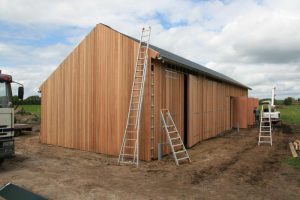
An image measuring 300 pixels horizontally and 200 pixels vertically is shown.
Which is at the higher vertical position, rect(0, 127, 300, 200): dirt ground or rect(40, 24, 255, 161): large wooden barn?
rect(40, 24, 255, 161): large wooden barn

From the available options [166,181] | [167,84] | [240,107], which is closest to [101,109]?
[167,84]

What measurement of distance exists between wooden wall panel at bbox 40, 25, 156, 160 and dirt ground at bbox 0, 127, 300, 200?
3.25ft

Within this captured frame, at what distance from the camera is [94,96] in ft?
46.8

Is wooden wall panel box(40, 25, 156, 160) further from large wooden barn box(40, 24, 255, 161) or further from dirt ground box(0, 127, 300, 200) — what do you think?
dirt ground box(0, 127, 300, 200)

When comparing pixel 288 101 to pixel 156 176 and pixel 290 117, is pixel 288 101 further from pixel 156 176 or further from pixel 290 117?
pixel 156 176

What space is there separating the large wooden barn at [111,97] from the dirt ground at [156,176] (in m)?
1.04

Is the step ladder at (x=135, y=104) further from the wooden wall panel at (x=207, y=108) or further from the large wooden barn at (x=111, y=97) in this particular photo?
the wooden wall panel at (x=207, y=108)

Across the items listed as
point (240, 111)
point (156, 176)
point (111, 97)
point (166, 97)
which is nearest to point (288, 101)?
point (240, 111)

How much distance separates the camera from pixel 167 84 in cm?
1345

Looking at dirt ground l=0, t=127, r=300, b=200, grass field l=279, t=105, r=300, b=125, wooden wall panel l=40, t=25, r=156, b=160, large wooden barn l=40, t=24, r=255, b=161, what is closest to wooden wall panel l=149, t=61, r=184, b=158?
large wooden barn l=40, t=24, r=255, b=161

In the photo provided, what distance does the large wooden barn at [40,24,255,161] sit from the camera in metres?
12.5

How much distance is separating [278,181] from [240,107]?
60.5 feet

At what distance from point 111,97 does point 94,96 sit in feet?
3.86

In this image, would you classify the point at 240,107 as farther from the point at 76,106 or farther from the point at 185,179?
the point at 185,179
